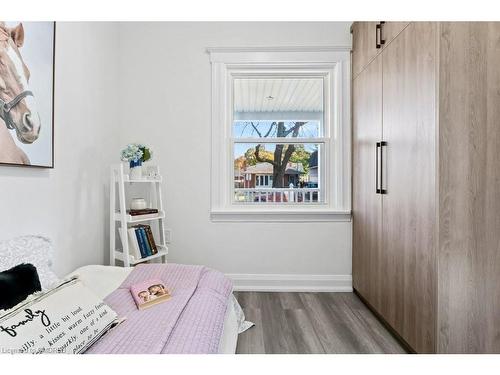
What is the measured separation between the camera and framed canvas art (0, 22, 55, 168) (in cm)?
149

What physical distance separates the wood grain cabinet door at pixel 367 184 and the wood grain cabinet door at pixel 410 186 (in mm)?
126

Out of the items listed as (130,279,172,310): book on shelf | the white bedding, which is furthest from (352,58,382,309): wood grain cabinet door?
(130,279,172,310): book on shelf

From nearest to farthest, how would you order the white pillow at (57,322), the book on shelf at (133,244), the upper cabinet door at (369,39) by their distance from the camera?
the white pillow at (57,322)
the upper cabinet door at (369,39)
the book on shelf at (133,244)

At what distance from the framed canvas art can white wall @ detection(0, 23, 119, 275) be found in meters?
0.10

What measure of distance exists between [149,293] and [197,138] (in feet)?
5.38

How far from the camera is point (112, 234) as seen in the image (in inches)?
97.1

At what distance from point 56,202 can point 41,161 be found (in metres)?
0.31

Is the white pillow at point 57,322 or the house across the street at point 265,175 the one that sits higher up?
the house across the street at point 265,175

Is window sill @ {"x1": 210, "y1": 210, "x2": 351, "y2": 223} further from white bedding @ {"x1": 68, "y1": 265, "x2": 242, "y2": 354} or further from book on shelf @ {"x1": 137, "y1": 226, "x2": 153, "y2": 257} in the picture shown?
white bedding @ {"x1": 68, "y1": 265, "x2": 242, "y2": 354}

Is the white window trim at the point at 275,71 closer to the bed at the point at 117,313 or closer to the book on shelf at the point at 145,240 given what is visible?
the book on shelf at the point at 145,240

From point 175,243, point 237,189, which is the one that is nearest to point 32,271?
point 175,243

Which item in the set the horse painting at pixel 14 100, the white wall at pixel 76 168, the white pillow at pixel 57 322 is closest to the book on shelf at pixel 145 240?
the white wall at pixel 76 168

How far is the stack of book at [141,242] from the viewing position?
7.98ft

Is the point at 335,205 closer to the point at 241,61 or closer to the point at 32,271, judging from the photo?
the point at 241,61
